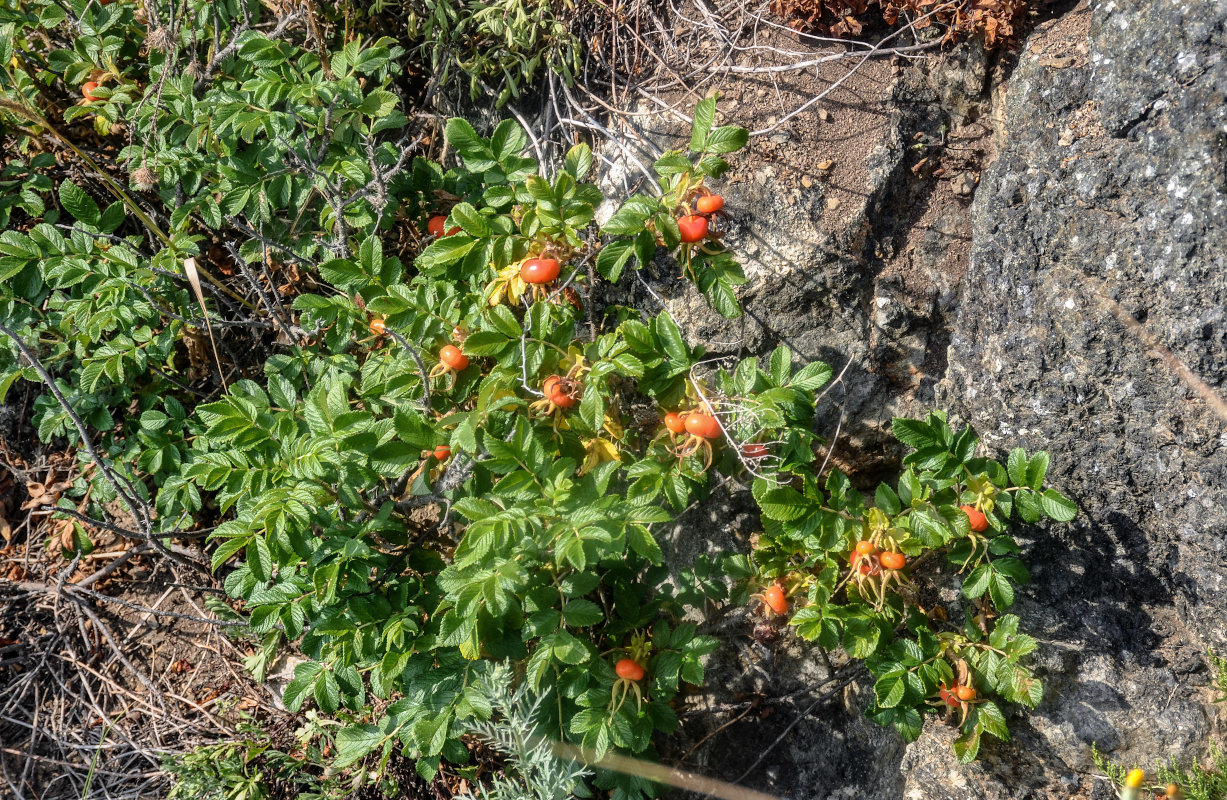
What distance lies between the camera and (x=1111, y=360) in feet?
6.49

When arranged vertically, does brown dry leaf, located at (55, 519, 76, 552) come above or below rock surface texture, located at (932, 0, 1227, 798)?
below

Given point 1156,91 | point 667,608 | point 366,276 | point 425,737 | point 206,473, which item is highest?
point 1156,91

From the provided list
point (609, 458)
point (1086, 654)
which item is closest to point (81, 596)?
point (609, 458)

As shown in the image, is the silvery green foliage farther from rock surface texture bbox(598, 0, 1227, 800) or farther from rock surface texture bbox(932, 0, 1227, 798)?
rock surface texture bbox(932, 0, 1227, 798)

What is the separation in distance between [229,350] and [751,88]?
2.13m

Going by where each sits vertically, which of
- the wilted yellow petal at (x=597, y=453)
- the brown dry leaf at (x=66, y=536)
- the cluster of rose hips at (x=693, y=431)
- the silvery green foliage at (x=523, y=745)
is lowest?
the brown dry leaf at (x=66, y=536)

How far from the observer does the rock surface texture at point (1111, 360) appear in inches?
72.9

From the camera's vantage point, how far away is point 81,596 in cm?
311

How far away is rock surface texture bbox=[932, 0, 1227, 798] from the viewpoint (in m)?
1.85

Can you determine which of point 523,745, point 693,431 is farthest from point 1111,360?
point 523,745

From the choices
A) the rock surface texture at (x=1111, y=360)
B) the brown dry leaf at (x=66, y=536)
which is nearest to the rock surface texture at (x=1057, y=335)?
the rock surface texture at (x=1111, y=360)

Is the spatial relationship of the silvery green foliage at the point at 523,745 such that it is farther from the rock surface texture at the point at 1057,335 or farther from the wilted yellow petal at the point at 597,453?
the rock surface texture at the point at 1057,335

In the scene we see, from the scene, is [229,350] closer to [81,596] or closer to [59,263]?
[59,263]

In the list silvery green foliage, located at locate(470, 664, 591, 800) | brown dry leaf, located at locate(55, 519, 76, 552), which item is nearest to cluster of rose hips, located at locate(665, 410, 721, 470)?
silvery green foliage, located at locate(470, 664, 591, 800)
